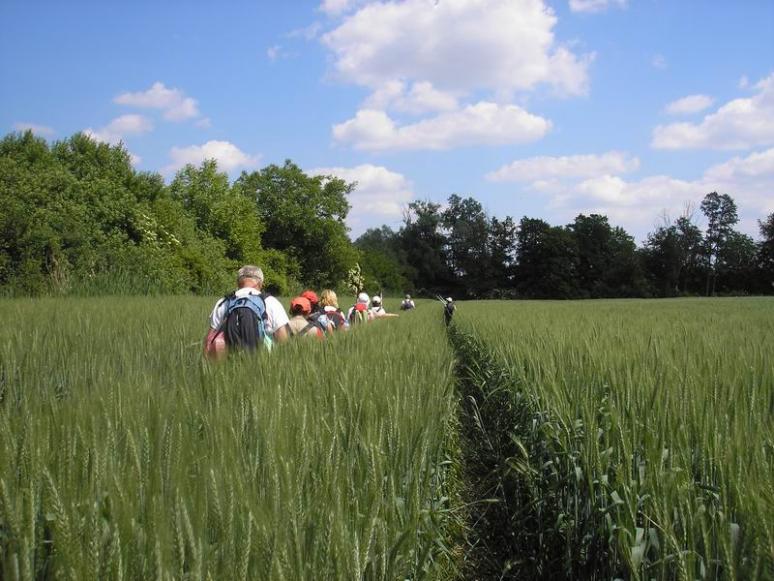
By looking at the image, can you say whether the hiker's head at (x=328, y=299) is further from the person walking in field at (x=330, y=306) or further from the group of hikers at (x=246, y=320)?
the group of hikers at (x=246, y=320)

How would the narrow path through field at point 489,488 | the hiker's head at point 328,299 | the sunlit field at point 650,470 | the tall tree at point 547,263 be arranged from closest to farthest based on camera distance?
the sunlit field at point 650,470
the narrow path through field at point 489,488
the hiker's head at point 328,299
the tall tree at point 547,263

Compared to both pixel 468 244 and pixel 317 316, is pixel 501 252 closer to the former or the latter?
pixel 468 244

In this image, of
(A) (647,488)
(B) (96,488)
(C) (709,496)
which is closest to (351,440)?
(B) (96,488)

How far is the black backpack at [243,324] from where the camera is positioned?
15.1ft

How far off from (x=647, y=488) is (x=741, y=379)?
1392 mm

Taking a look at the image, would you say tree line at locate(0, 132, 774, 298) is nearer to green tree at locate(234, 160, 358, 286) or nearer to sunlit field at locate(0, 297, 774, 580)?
green tree at locate(234, 160, 358, 286)

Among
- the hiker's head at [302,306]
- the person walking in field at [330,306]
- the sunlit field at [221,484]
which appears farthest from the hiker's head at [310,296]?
the sunlit field at [221,484]

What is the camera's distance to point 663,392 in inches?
116

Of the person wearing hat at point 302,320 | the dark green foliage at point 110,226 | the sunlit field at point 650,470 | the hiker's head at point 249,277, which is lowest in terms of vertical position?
the sunlit field at point 650,470

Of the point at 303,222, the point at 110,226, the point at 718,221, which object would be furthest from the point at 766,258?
the point at 110,226

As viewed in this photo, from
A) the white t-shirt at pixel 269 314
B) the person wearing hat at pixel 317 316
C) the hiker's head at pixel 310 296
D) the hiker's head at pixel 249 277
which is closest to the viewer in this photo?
the white t-shirt at pixel 269 314

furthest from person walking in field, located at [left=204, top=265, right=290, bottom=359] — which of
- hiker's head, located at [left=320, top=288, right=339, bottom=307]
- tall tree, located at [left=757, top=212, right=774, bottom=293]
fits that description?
tall tree, located at [left=757, top=212, right=774, bottom=293]

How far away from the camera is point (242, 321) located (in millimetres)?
4625

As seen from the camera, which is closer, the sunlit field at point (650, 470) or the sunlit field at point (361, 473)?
the sunlit field at point (361, 473)
